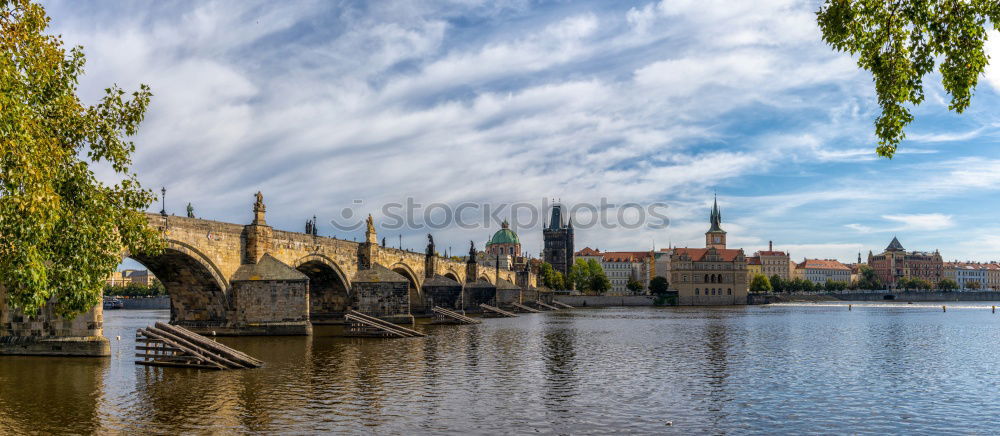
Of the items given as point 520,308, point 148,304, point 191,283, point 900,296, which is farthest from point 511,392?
point 900,296

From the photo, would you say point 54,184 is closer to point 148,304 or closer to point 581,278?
point 148,304

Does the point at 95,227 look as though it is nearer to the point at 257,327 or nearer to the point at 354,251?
the point at 257,327

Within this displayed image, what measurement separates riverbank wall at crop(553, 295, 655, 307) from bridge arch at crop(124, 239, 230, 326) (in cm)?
9747

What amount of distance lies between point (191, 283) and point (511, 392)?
24929 mm

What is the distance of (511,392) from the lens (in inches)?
821

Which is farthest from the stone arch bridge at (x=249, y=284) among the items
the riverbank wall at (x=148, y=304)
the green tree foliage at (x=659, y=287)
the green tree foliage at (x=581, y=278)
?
the green tree foliage at (x=581, y=278)

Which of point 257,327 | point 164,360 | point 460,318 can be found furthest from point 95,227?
point 460,318

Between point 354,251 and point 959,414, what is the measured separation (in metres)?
41.9

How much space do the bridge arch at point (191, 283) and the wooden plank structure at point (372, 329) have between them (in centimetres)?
662

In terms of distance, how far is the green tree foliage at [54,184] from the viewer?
37.9ft

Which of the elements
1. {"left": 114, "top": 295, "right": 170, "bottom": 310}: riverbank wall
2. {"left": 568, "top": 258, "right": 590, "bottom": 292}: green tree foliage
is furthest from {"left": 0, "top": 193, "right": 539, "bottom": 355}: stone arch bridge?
{"left": 568, "top": 258, "right": 590, "bottom": 292}: green tree foliage

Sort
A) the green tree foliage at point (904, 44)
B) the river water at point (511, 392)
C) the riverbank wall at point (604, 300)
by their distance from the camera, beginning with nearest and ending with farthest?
1. the green tree foliage at point (904, 44)
2. the river water at point (511, 392)
3. the riverbank wall at point (604, 300)

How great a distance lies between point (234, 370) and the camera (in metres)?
24.6

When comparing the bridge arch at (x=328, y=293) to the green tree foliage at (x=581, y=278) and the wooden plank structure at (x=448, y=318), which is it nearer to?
the wooden plank structure at (x=448, y=318)
